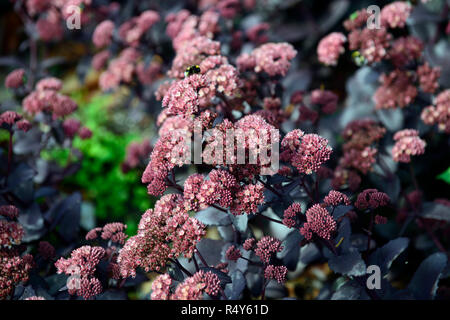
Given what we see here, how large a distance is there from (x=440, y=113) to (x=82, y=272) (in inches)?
61.8

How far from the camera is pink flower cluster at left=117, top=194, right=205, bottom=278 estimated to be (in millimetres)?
1119

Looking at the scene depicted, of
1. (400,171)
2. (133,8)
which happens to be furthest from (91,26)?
(400,171)

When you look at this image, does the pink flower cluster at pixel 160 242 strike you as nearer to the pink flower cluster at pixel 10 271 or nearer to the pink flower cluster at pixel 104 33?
the pink flower cluster at pixel 10 271

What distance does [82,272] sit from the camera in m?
1.18

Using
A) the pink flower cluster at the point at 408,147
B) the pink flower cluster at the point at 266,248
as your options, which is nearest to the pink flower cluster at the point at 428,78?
the pink flower cluster at the point at 408,147

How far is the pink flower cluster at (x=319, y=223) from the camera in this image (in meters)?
1.14

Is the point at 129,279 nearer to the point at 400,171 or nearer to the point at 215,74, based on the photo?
the point at 215,74

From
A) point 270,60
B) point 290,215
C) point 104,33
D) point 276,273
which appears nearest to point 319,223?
point 290,215

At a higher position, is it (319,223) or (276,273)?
(319,223)

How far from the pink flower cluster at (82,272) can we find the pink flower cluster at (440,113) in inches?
58.7

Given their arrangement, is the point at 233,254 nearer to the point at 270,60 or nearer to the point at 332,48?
the point at 270,60

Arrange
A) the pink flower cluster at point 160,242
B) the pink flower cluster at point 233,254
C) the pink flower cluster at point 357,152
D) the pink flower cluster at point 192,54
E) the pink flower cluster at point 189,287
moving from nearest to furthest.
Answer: the pink flower cluster at point 189,287 → the pink flower cluster at point 160,242 → the pink flower cluster at point 233,254 → the pink flower cluster at point 192,54 → the pink flower cluster at point 357,152

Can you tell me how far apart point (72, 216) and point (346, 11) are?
2.36 meters
